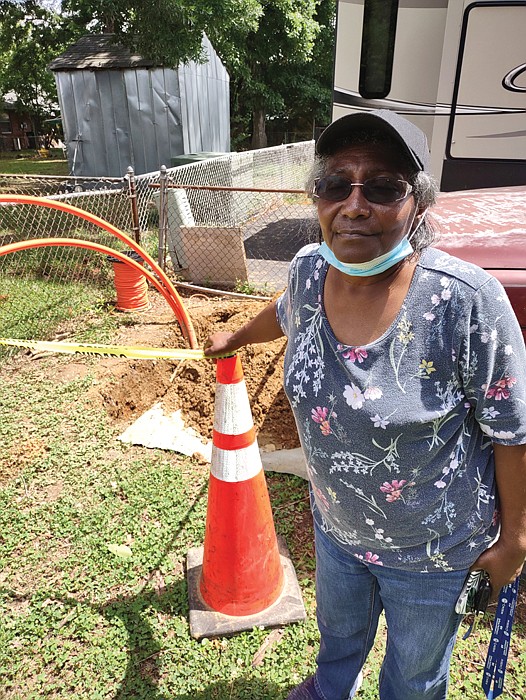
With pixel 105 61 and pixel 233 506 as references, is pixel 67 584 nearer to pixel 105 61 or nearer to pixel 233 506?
pixel 233 506

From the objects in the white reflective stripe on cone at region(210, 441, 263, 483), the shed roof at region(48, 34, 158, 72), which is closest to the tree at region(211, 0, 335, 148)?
the shed roof at region(48, 34, 158, 72)

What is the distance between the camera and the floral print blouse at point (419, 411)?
1.11 metres

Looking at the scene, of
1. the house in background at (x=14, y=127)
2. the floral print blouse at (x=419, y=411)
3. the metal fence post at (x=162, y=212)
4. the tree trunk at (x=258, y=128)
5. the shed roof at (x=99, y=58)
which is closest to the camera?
the floral print blouse at (x=419, y=411)

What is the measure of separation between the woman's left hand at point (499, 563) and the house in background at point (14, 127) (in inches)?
1549

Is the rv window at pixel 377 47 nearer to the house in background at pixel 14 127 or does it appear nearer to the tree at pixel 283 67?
the tree at pixel 283 67

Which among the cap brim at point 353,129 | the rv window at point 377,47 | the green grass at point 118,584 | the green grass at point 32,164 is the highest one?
the rv window at point 377,47

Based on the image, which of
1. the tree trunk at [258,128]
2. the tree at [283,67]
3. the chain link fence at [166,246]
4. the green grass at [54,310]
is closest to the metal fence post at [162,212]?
the chain link fence at [166,246]

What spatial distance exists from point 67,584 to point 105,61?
1227 centimetres

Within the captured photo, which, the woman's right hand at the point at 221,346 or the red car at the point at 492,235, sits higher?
the red car at the point at 492,235

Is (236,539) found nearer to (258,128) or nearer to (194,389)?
(194,389)

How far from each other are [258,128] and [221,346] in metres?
23.7

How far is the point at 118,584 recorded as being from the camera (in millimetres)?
2545

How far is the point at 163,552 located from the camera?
271 centimetres

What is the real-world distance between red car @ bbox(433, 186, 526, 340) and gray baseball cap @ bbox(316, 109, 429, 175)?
85 cm
